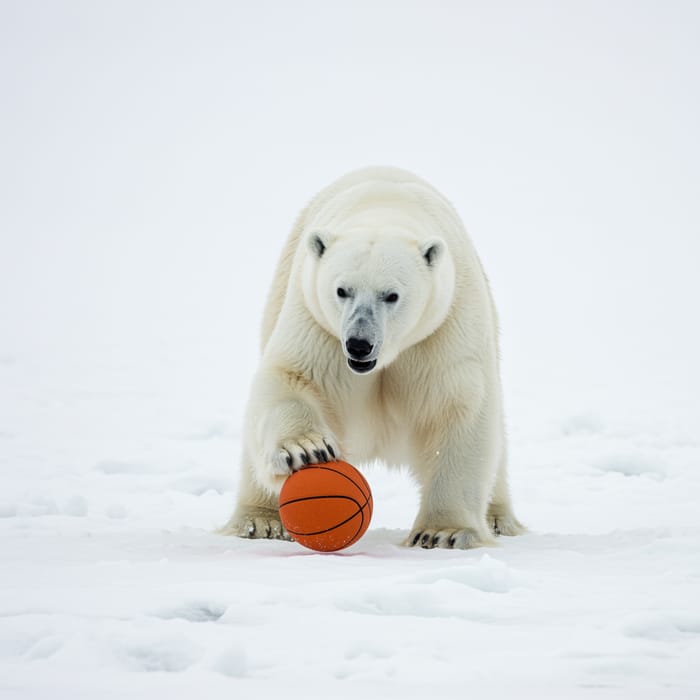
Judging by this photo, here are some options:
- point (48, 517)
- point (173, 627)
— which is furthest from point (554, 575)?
point (48, 517)

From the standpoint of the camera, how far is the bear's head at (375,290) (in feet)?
12.5

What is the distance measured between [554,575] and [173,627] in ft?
4.05

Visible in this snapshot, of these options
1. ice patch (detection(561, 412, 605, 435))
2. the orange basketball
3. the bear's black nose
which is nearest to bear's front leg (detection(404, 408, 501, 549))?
→ the orange basketball

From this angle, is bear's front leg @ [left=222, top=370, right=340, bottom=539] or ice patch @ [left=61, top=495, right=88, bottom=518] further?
ice patch @ [left=61, top=495, right=88, bottom=518]

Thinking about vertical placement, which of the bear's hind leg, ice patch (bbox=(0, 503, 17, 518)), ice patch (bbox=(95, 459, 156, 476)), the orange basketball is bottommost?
the orange basketball

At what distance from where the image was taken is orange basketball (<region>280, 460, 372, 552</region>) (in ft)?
12.0

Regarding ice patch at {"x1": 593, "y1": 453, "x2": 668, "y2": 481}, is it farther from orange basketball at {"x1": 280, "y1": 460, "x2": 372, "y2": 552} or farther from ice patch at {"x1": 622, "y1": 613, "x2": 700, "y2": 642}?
ice patch at {"x1": 622, "y1": 613, "x2": 700, "y2": 642}

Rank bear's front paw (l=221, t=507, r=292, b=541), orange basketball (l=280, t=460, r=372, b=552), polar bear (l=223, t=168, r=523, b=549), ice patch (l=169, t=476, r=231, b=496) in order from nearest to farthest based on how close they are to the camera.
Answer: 1. orange basketball (l=280, t=460, r=372, b=552)
2. polar bear (l=223, t=168, r=523, b=549)
3. bear's front paw (l=221, t=507, r=292, b=541)
4. ice patch (l=169, t=476, r=231, b=496)

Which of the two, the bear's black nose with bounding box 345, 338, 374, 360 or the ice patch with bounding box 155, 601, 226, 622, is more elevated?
the bear's black nose with bounding box 345, 338, 374, 360

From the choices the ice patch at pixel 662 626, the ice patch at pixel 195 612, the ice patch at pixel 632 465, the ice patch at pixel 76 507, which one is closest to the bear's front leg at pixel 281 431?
the ice patch at pixel 76 507

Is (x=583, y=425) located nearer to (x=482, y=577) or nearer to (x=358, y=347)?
(x=358, y=347)

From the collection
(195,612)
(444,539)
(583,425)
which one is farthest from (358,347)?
(583,425)

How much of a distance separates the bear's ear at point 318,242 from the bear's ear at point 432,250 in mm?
342

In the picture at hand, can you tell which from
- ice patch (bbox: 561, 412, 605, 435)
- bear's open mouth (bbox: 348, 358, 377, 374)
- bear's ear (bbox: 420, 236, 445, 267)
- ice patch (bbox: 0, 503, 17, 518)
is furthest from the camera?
ice patch (bbox: 561, 412, 605, 435)
